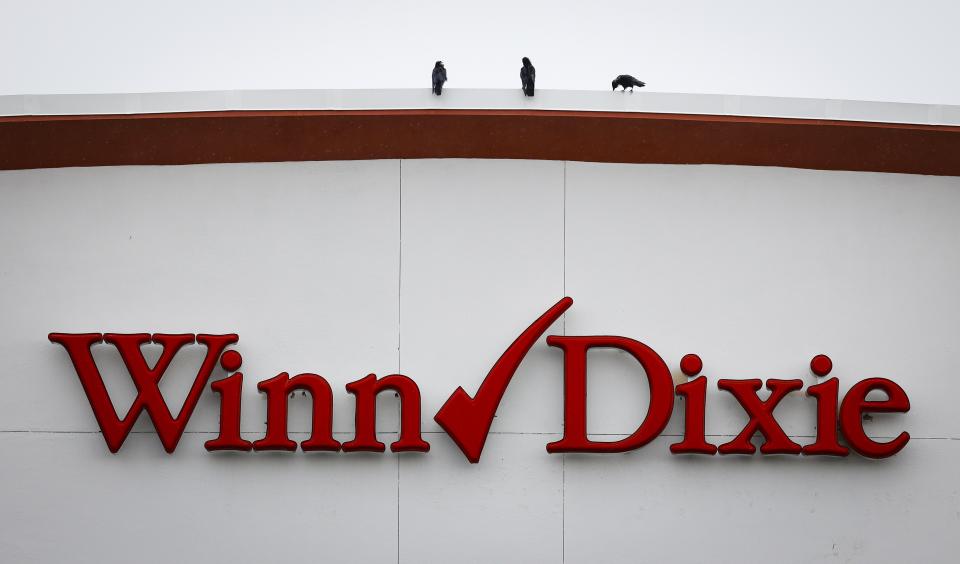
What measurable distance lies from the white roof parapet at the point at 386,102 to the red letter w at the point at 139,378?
1.96 meters

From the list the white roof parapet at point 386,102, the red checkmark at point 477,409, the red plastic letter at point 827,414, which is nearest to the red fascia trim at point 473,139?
the white roof parapet at point 386,102

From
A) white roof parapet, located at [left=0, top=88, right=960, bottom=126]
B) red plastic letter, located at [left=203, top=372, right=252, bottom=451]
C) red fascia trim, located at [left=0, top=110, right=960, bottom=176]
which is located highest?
white roof parapet, located at [left=0, top=88, right=960, bottom=126]

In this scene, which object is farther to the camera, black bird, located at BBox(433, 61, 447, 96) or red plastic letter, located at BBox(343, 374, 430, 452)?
black bird, located at BBox(433, 61, 447, 96)

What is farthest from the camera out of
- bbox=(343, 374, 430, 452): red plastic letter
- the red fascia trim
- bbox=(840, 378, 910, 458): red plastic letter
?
the red fascia trim

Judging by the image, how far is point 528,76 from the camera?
7.65 metres

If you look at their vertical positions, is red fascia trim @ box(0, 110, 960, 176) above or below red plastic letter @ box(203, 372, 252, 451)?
above

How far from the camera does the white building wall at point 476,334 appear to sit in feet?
25.0

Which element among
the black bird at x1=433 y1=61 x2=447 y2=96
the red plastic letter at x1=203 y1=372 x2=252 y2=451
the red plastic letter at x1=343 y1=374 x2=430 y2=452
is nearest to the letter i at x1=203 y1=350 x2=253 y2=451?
A: the red plastic letter at x1=203 y1=372 x2=252 y2=451

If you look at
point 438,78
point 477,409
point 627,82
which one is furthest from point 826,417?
point 438,78

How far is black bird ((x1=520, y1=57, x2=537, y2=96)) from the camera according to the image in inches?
301

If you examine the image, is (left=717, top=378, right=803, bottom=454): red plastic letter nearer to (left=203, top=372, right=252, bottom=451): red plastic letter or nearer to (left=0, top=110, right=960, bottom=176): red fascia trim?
(left=0, top=110, right=960, bottom=176): red fascia trim

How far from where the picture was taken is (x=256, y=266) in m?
7.90

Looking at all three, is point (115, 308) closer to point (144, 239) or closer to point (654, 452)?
point (144, 239)

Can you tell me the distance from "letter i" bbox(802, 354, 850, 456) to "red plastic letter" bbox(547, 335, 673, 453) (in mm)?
1266
